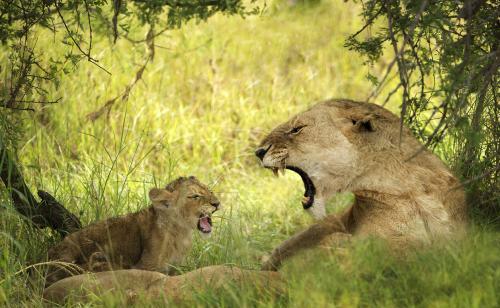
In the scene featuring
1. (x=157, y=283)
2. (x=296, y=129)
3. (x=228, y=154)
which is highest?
(x=228, y=154)

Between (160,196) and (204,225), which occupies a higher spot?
(160,196)

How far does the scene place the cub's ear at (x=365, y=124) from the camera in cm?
475

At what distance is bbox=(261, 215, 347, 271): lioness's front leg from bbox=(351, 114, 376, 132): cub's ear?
0.49 m

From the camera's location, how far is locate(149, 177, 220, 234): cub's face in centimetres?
572

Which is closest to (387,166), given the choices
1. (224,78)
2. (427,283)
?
(427,283)

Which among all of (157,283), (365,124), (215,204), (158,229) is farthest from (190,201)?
(365,124)

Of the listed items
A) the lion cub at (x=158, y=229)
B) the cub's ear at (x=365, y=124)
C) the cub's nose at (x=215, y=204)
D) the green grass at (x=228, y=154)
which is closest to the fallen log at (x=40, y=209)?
the green grass at (x=228, y=154)

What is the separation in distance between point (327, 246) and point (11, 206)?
1.95m

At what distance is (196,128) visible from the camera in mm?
Result: 9492

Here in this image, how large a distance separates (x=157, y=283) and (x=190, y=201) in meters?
1.17

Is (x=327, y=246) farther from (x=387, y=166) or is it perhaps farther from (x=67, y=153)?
(x=67, y=153)

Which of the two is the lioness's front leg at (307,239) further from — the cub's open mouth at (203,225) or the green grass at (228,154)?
the cub's open mouth at (203,225)

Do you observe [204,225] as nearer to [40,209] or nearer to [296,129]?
[40,209]

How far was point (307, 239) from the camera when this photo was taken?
16.3 feet
